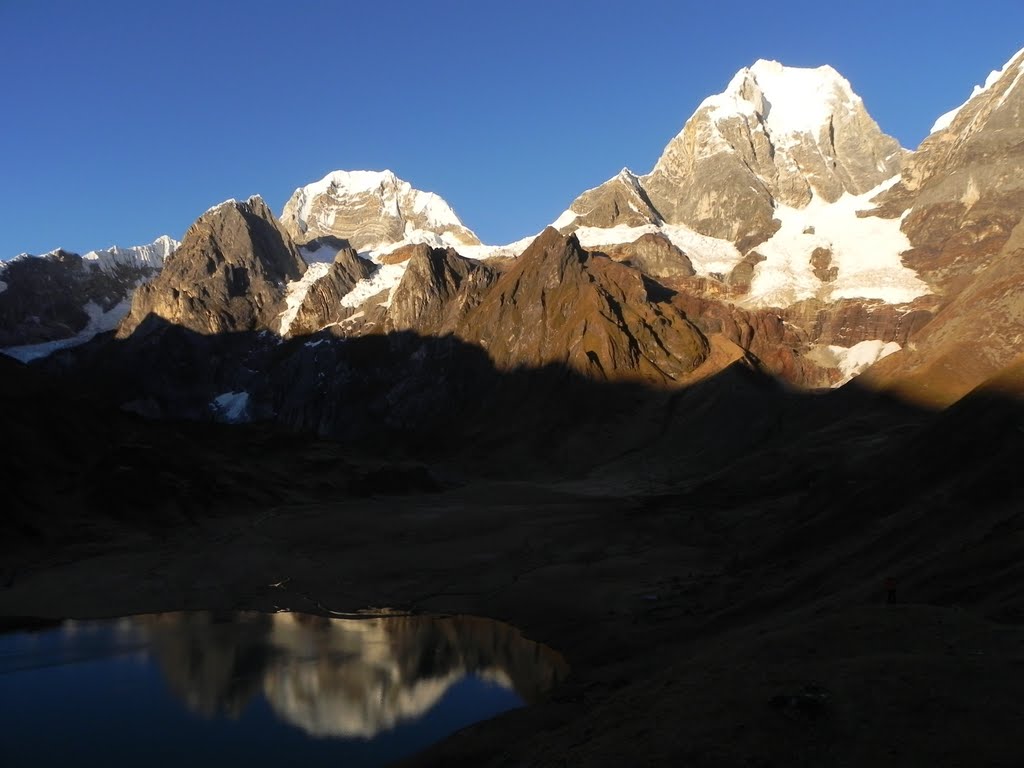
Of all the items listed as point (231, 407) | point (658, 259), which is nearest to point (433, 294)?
point (658, 259)

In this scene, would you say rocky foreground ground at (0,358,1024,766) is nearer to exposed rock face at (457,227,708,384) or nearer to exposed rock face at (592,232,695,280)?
exposed rock face at (457,227,708,384)

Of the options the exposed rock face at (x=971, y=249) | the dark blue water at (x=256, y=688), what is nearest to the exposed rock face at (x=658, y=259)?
the exposed rock face at (x=971, y=249)

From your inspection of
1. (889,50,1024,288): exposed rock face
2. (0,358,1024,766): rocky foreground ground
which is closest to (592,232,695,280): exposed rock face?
(889,50,1024,288): exposed rock face

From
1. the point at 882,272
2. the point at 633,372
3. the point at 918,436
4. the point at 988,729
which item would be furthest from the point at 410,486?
the point at 882,272

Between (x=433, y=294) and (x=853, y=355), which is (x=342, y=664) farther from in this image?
(x=433, y=294)

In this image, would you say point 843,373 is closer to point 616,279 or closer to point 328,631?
point 616,279
